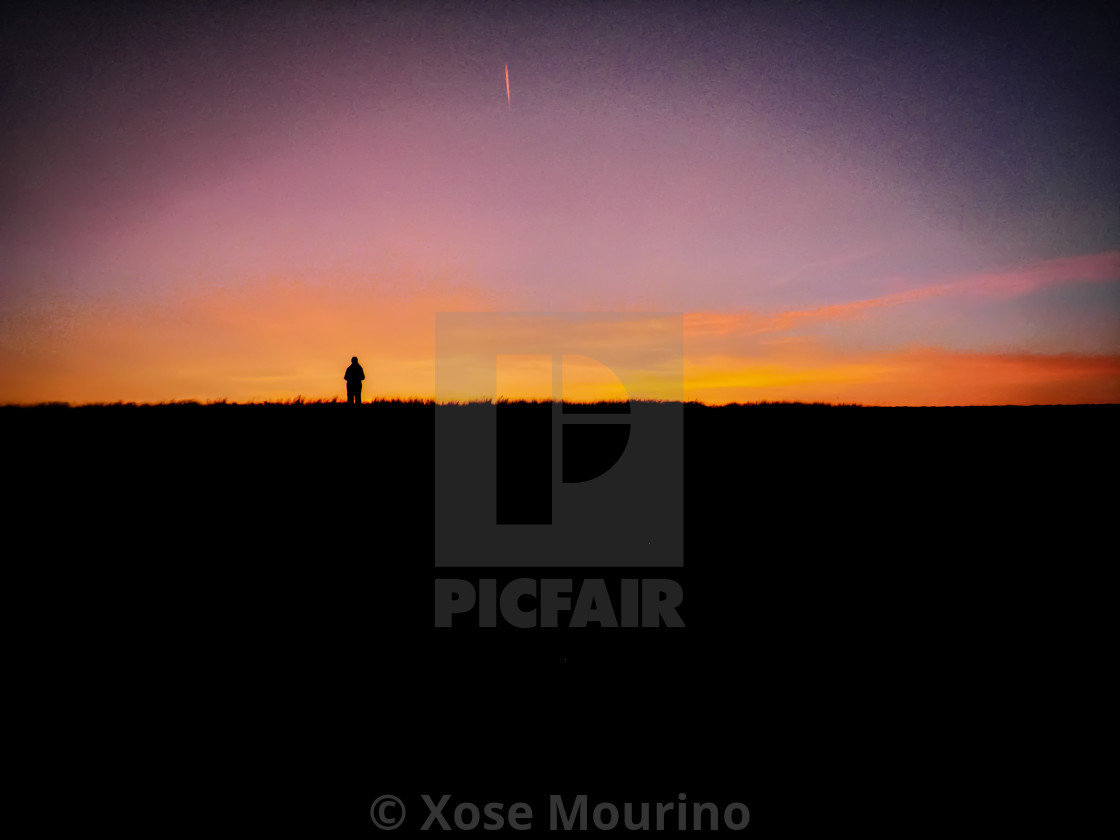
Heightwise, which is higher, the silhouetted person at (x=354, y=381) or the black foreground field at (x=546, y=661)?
the silhouetted person at (x=354, y=381)

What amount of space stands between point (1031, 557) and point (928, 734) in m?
4.94

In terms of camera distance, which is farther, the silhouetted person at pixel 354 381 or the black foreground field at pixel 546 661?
the silhouetted person at pixel 354 381

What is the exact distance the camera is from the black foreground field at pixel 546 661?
391cm

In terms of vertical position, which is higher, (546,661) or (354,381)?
(354,381)

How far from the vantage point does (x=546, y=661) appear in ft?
17.3

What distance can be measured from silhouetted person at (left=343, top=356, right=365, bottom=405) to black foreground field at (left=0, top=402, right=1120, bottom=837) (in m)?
6.80

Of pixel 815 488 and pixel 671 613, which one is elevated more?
pixel 815 488

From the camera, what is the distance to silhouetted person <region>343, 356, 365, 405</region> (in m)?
16.9

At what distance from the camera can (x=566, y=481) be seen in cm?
1109

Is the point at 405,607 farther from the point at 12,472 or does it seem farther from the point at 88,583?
the point at 12,472

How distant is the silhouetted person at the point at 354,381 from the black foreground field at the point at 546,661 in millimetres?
6799

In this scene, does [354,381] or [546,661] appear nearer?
[546,661]

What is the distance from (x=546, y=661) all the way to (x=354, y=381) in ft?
44.2

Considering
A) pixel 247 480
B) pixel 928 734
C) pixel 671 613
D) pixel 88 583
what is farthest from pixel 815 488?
pixel 88 583
